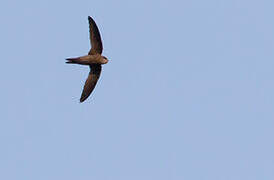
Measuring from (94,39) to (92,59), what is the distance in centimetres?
93

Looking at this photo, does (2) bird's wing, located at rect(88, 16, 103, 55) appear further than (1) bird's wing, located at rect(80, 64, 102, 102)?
No

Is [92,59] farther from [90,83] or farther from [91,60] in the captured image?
[90,83]

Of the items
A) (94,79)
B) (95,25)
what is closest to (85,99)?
(94,79)

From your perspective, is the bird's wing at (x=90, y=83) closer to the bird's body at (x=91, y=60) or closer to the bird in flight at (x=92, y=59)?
the bird in flight at (x=92, y=59)

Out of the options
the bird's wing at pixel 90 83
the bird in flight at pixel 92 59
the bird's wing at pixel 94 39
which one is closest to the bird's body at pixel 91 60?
the bird in flight at pixel 92 59

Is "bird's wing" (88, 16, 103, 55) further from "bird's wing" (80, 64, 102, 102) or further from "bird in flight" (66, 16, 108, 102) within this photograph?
"bird's wing" (80, 64, 102, 102)

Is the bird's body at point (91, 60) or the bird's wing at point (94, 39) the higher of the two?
the bird's wing at point (94, 39)

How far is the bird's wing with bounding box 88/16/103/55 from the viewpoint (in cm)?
4059

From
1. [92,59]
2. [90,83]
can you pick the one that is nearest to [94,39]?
[92,59]

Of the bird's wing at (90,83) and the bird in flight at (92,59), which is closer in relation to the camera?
the bird in flight at (92,59)

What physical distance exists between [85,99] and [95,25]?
3663 mm

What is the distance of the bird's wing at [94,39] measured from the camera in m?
40.6

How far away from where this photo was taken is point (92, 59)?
41.0 metres

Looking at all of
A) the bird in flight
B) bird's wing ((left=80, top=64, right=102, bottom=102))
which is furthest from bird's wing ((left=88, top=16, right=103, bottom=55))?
bird's wing ((left=80, top=64, right=102, bottom=102))
